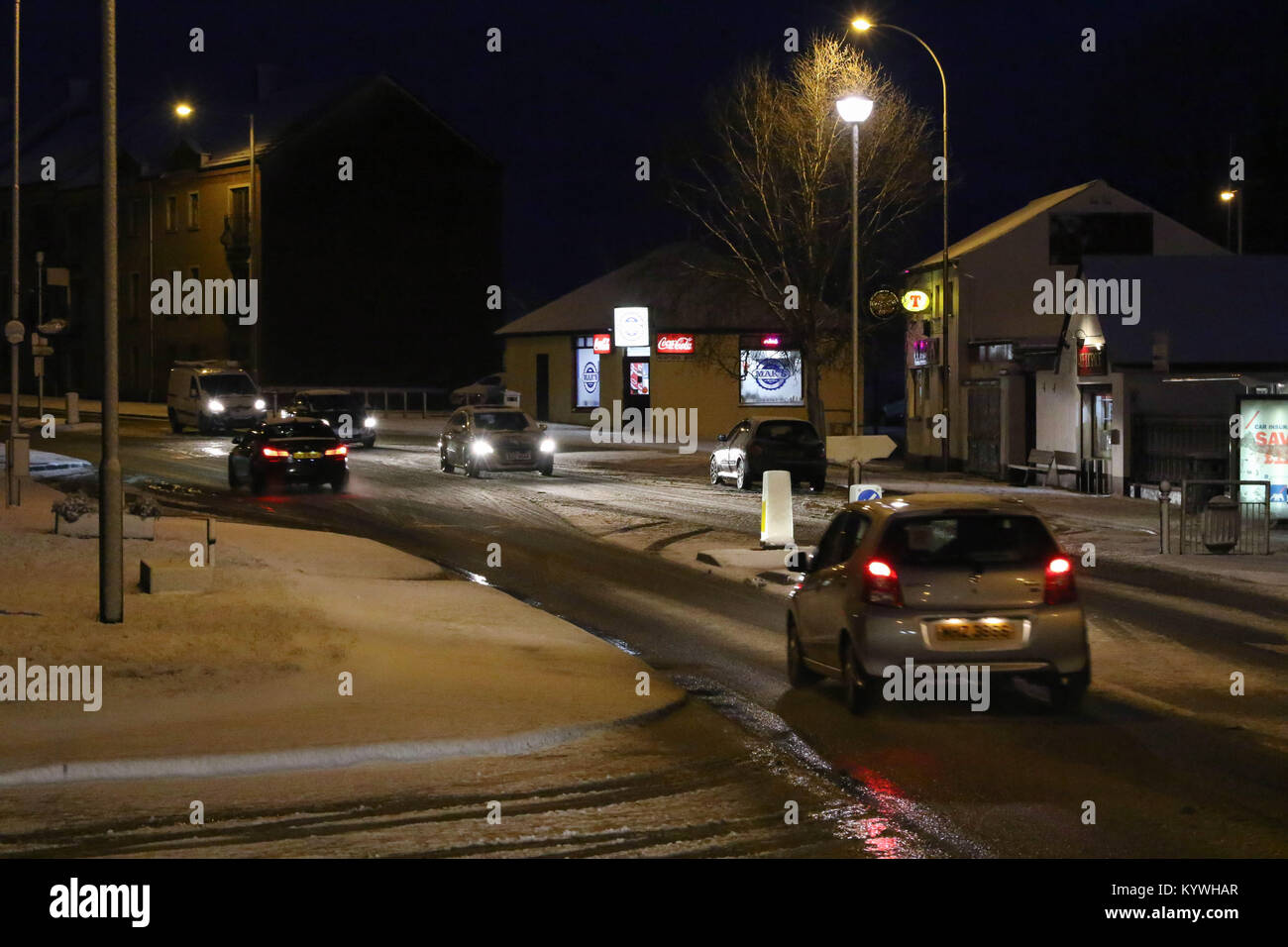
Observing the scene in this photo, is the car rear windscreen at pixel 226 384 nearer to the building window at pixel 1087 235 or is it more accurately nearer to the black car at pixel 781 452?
the black car at pixel 781 452

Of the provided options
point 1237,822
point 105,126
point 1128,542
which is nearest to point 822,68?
point 1128,542

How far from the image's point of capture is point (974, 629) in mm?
10812

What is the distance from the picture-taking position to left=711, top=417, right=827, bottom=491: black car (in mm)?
33469

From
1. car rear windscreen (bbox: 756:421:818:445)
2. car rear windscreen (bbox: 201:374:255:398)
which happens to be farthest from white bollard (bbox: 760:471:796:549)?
car rear windscreen (bbox: 201:374:255:398)

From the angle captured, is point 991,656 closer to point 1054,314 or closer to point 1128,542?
point 1128,542

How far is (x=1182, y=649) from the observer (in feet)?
46.4

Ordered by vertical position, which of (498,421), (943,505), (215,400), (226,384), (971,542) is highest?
(226,384)

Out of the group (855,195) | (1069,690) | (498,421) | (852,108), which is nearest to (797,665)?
(1069,690)

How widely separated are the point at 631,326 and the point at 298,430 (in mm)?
28260

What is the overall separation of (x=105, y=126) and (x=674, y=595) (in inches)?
313

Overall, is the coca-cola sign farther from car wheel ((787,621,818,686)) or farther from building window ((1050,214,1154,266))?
car wheel ((787,621,818,686))

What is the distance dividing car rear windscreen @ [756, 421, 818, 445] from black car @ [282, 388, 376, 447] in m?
15.1

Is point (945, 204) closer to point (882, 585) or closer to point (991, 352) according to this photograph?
point (991, 352)
